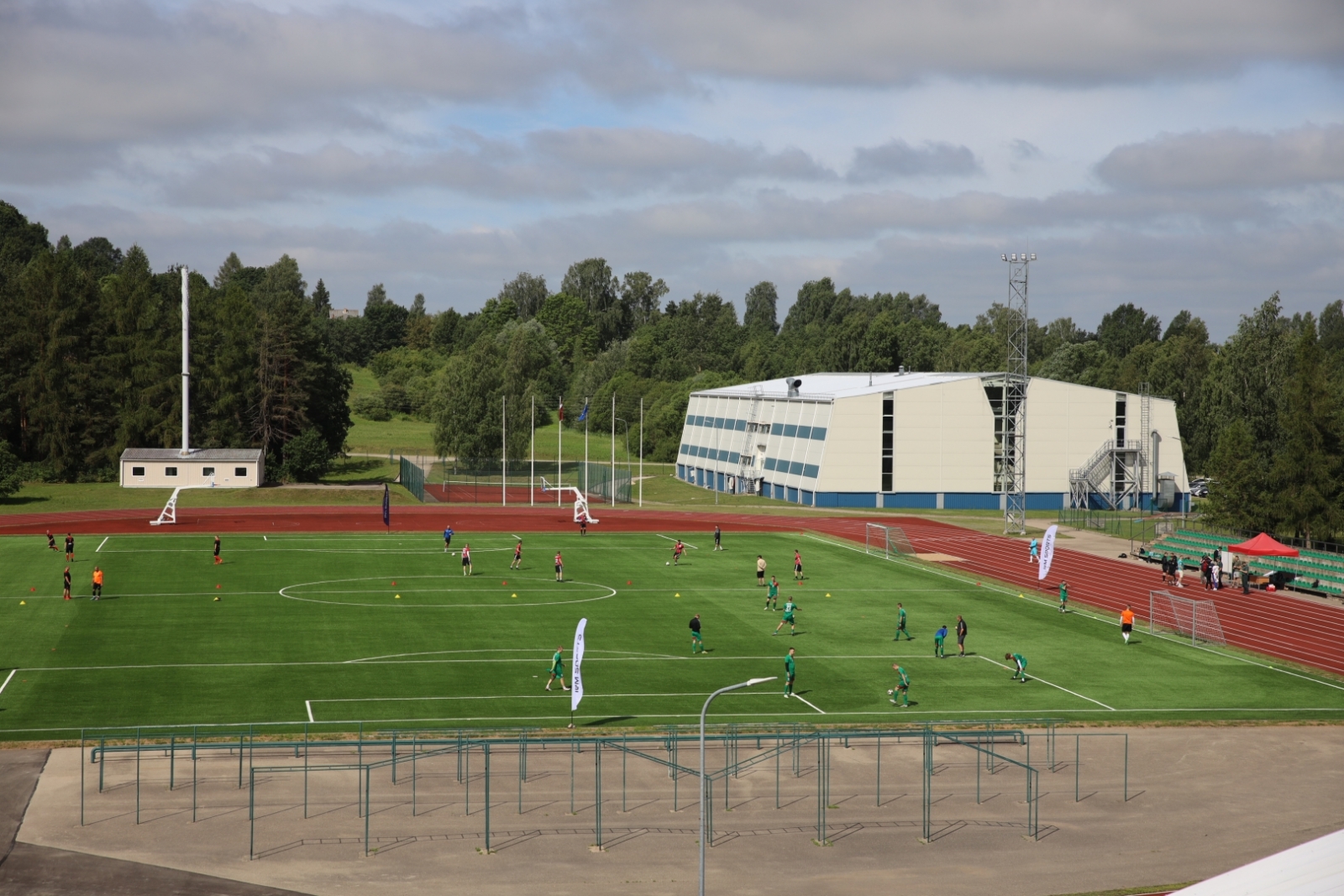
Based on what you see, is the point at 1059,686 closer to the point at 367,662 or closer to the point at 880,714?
the point at 880,714

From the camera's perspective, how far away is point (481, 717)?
124 feet

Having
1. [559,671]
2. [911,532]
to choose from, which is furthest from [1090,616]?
[911,532]

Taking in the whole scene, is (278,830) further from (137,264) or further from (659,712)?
(137,264)

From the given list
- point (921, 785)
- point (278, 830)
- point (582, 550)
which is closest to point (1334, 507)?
point (582, 550)

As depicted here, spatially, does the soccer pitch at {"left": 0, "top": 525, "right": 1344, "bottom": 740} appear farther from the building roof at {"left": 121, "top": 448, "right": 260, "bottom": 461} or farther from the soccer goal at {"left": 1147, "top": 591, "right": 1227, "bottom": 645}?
the building roof at {"left": 121, "top": 448, "right": 260, "bottom": 461}

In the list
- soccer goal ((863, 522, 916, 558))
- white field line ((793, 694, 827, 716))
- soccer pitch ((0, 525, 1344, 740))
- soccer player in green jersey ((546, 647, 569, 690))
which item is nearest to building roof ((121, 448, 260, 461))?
soccer pitch ((0, 525, 1344, 740))

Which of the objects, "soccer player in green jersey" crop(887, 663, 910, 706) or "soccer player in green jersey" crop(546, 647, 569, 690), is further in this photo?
"soccer player in green jersey" crop(546, 647, 569, 690)

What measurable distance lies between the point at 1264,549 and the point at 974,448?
4243cm

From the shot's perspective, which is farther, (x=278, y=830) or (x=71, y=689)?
(x=71, y=689)

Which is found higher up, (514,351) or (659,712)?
(514,351)

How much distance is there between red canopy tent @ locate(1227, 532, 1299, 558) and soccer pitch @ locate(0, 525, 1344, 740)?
1001 centimetres

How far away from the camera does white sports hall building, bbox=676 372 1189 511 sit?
101875mm

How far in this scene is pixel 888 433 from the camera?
102 m

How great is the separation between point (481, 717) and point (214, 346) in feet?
292
